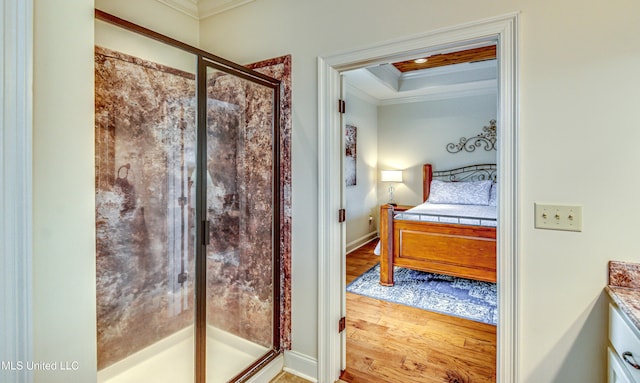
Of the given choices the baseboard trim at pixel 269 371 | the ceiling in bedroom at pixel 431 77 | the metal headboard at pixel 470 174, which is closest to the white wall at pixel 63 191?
the baseboard trim at pixel 269 371

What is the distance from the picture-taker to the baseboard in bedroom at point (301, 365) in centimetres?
200

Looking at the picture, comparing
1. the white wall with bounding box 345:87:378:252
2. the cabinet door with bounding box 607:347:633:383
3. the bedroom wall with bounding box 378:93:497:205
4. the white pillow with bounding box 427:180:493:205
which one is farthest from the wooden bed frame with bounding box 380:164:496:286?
the bedroom wall with bounding box 378:93:497:205

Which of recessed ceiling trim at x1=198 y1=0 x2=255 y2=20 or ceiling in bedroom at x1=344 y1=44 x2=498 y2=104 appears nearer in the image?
recessed ceiling trim at x1=198 y1=0 x2=255 y2=20

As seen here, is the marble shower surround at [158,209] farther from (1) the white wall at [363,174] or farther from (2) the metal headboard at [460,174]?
(2) the metal headboard at [460,174]

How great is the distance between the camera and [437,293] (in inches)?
135

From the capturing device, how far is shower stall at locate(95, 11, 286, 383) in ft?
5.62

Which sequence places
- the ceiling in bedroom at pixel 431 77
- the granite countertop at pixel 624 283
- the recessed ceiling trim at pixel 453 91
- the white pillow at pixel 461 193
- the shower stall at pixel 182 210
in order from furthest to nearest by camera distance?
1. the recessed ceiling trim at pixel 453 91
2. the white pillow at pixel 461 193
3. the ceiling in bedroom at pixel 431 77
4. the shower stall at pixel 182 210
5. the granite countertop at pixel 624 283

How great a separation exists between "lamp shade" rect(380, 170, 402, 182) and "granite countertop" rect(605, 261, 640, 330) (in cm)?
440

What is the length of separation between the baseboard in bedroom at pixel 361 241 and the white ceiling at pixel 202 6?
370 cm

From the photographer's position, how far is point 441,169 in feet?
18.0

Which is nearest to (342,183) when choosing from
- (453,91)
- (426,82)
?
(426,82)

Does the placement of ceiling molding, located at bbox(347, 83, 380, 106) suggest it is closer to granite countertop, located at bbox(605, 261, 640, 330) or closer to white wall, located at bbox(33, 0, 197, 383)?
granite countertop, located at bbox(605, 261, 640, 330)

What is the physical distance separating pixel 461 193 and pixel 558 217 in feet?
12.0

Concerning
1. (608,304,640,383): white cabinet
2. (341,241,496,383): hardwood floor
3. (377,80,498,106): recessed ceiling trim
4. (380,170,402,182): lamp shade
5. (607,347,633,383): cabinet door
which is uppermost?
(377,80,498,106): recessed ceiling trim
